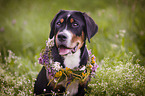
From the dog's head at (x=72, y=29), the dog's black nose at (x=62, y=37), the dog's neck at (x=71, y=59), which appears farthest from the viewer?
the dog's neck at (x=71, y=59)

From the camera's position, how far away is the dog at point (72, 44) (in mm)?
2840

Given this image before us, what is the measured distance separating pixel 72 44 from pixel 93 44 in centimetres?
83

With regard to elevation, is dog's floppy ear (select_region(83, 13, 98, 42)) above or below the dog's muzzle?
above

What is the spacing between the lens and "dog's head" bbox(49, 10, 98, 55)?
2746mm

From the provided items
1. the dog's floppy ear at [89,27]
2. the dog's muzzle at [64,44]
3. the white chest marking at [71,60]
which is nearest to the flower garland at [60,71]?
the white chest marking at [71,60]

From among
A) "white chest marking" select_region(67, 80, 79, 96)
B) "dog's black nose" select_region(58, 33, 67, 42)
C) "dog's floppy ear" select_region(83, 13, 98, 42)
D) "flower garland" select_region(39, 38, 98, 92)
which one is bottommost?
"white chest marking" select_region(67, 80, 79, 96)

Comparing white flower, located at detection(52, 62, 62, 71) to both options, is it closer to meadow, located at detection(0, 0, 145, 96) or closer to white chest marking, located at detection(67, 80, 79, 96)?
white chest marking, located at detection(67, 80, 79, 96)

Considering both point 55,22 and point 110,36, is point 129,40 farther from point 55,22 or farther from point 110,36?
point 55,22

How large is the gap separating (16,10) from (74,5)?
240cm

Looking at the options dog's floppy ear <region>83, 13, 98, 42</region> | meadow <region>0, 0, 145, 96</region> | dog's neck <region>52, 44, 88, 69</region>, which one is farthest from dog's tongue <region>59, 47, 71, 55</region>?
meadow <region>0, 0, 145, 96</region>

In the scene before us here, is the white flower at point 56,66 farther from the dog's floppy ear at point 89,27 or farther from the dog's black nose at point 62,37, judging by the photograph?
the dog's floppy ear at point 89,27

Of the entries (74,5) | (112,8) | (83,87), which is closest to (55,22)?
(83,87)

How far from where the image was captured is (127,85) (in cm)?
296

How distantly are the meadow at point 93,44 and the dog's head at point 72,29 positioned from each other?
56 centimetres
